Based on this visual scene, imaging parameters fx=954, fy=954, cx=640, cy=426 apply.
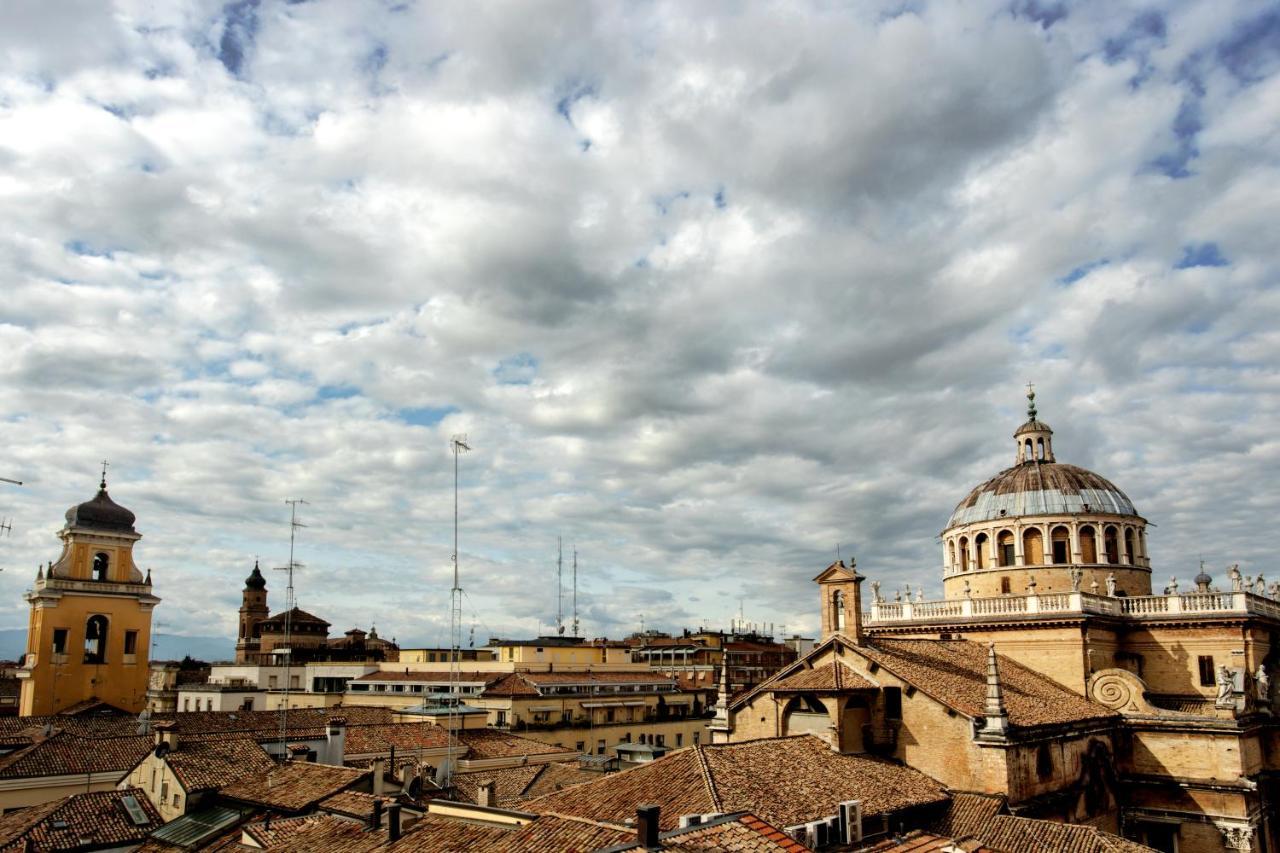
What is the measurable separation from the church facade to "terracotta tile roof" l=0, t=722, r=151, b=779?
2320cm

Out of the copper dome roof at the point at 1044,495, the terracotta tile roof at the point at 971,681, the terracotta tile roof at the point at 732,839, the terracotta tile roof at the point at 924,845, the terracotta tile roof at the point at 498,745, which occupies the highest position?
the copper dome roof at the point at 1044,495

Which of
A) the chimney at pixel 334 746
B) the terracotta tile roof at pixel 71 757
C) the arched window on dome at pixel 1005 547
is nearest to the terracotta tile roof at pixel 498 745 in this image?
the chimney at pixel 334 746

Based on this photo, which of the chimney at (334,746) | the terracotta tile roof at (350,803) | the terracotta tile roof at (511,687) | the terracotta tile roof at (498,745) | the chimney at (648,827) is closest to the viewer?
the chimney at (648,827)

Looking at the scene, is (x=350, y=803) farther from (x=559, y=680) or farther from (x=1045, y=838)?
(x=559, y=680)

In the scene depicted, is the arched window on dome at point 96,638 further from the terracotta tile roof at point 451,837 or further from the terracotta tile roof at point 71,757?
the terracotta tile roof at point 451,837

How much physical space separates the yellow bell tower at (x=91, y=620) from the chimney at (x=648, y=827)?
51765 mm

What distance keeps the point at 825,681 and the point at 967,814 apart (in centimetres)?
561

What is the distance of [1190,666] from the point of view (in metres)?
38.9

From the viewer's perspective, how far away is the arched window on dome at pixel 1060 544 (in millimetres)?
44875

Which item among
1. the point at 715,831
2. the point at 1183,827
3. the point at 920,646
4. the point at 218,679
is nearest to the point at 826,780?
the point at 715,831

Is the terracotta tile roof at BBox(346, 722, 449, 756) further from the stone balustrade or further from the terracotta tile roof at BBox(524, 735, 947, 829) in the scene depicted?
the stone balustrade

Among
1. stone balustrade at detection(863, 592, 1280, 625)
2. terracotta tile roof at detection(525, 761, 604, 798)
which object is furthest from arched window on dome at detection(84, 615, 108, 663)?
stone balustrade at detection(863, 592, 1280, 625)

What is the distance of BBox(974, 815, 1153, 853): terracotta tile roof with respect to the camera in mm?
23859

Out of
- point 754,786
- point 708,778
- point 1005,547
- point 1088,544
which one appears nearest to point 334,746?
point 708,778
